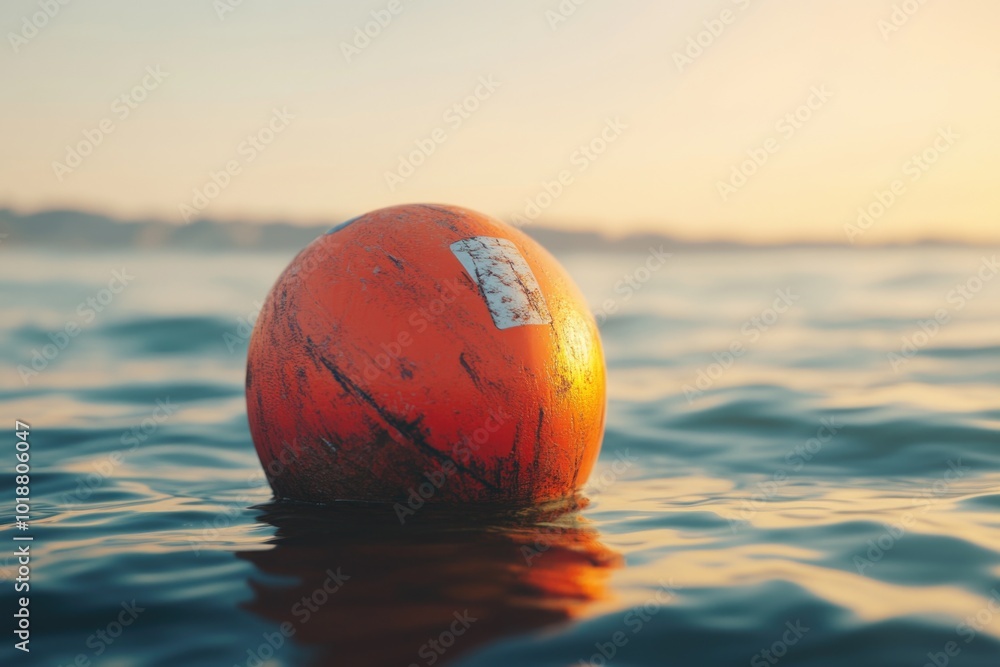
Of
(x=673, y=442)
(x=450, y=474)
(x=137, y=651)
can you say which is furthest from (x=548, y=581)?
(x=673, y=442)

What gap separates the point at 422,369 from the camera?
178 inches

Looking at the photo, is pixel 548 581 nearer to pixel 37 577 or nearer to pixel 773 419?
pixel 37 577

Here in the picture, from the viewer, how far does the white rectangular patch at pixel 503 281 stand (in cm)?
466

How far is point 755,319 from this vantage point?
17.5 m
